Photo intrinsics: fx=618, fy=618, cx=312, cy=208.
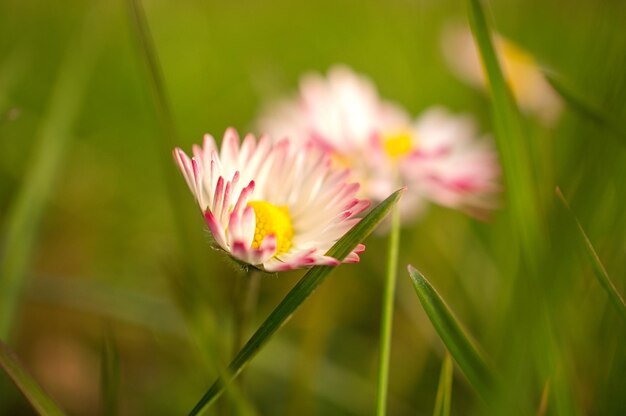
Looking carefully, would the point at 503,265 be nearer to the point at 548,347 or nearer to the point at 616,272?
the point at 616,272

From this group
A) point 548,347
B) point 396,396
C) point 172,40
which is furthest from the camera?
point 172,40

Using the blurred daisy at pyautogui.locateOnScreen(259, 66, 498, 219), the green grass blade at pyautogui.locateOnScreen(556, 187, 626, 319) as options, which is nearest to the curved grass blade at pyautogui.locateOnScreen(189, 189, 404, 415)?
the green grass blade at pyautogui.locateOnScreen(556, 187, 626, 319)

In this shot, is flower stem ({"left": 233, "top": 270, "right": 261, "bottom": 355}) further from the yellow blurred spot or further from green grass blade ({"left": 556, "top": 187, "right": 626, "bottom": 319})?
the yellow blurred spot

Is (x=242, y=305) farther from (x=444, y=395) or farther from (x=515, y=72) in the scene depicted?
(x=515, y=72)

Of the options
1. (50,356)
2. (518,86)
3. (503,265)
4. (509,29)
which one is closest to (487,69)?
(503,265)

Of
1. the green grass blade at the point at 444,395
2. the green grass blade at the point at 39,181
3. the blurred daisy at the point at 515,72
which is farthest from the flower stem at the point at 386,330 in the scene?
the blurred daisy at the point at 515,72

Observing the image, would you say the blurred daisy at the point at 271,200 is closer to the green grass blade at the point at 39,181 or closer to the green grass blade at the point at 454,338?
the green grass blade at the point at 454,338
